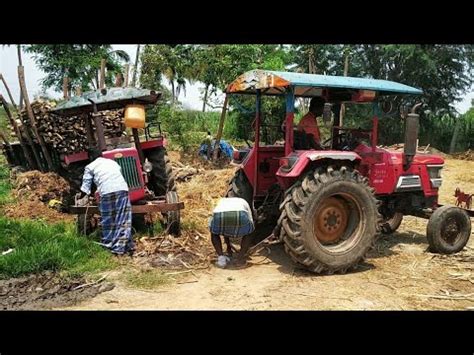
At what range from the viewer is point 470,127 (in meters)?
22.8

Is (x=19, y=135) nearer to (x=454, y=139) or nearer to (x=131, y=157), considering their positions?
(x=131, y=157)

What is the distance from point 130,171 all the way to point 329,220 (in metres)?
2.93

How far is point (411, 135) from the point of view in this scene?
223 inches

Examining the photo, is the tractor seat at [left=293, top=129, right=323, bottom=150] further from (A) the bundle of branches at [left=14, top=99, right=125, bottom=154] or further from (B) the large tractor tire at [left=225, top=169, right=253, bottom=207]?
(A) the bundle of branches at [left=14, top=99, right=125, bottom=154]

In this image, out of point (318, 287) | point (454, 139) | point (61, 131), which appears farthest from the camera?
point (454, 139)

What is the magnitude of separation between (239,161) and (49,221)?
10.3 ft

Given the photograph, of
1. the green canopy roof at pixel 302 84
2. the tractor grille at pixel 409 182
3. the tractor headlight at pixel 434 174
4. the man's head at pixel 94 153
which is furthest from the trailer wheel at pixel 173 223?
the tractor headlight at pixel 434 174

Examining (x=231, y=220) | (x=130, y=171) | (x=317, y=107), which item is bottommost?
(x=231, y=220)

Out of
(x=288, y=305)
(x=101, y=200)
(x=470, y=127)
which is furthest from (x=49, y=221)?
(x=470, y=127)

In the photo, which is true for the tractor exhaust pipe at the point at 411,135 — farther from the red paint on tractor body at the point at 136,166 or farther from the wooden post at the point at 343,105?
the red paint on tractor body at the point at 136,166

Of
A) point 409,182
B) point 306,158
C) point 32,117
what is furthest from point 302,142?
point 32,117

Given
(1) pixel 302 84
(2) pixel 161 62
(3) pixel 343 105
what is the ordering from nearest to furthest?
(1) pixel 302 84 → (3) pixel 343 105 → (2) pixel 161 62

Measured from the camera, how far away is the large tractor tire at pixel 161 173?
7.19 metres

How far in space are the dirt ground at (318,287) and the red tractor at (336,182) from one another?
28 cm
